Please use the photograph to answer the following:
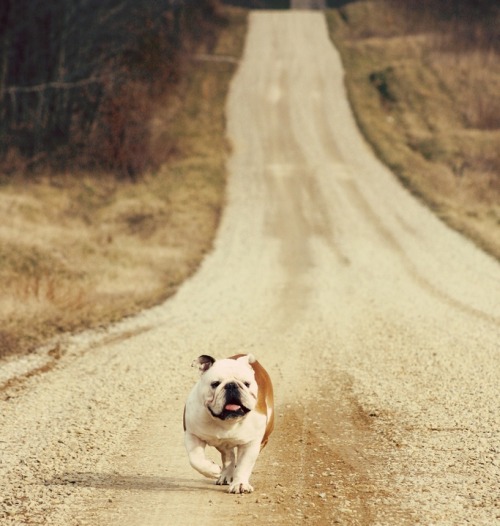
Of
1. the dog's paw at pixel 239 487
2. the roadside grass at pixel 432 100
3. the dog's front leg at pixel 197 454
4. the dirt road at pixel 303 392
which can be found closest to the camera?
the dog's front leg at pixel 197 454

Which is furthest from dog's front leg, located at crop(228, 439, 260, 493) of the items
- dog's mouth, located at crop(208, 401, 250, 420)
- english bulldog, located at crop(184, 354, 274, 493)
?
dog's mouth, located at crop(208, 401, 250, 420)

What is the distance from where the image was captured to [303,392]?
37.3 feet

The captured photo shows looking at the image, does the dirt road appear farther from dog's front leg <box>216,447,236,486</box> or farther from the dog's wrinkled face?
the dog's wrinkled face

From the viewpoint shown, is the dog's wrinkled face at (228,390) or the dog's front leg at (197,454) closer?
the dog's wrinkled face at (228,390)

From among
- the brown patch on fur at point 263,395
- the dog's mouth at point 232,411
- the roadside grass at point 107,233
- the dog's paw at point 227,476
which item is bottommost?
the roadside grass at point 107,233

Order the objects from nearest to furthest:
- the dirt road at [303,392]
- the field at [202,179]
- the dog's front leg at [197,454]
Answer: the dog's front leg at [197,454] < the dirt road at [303,392] < the field at [202,179]

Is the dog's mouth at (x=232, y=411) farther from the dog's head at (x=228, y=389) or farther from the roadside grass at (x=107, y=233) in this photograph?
the roadside grass at (x=107, y=233)

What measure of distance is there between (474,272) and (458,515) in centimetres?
1699

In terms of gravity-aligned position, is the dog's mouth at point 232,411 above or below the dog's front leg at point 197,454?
above

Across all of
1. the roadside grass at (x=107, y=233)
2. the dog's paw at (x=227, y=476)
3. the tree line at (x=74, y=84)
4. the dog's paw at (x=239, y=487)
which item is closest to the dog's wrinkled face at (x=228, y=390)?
the dog's paw at (x=239, y=487)

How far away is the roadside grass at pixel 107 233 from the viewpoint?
55.6 feet

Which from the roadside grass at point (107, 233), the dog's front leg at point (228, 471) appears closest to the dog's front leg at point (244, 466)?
the dog's front leg at point (228, 471)

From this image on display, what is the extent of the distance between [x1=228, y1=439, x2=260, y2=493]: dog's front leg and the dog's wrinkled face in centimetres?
46

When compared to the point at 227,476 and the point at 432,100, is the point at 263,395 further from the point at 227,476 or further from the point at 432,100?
the point at 432,100
